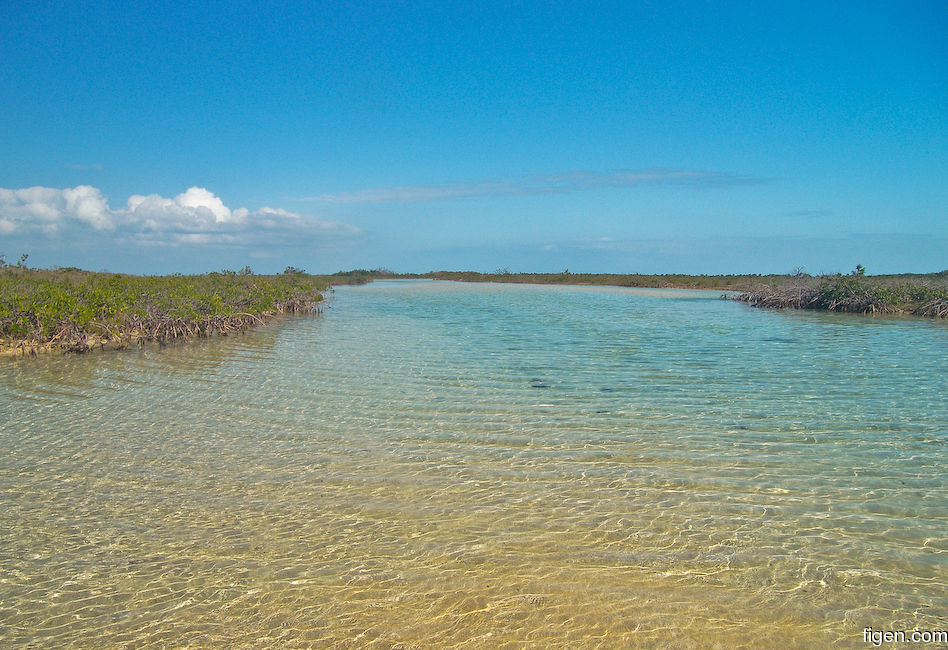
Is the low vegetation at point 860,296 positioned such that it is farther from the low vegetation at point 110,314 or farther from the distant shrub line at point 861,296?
the low vegetation at point 110,314

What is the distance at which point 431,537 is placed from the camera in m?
4.00

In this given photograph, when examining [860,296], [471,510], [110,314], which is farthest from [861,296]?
[110,314]

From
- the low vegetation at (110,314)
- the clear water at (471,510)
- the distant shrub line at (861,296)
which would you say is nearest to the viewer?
the clear water at (471,510)

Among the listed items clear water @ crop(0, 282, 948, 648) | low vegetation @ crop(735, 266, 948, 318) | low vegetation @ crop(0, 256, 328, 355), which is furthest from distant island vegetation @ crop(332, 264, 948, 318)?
low vegetation @ crop(0, 256, 328, 355)

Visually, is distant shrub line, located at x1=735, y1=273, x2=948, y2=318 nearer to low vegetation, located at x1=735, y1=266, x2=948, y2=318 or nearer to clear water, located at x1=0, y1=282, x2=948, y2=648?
low vegetation, located at x1=735, y1=266, x2=948, y2=318

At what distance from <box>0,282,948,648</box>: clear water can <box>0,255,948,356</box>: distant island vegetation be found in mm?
2509

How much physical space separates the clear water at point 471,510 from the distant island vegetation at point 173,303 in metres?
2.51

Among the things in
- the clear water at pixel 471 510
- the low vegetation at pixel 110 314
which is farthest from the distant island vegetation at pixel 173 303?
the clear water at pixel 471 510

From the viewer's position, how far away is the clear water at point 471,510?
310 centimetres

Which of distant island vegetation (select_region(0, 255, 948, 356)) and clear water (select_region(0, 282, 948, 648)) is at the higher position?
distant island vegetation (select_region(0, 255, 948, 356))

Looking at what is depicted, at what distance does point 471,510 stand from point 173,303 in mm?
12408

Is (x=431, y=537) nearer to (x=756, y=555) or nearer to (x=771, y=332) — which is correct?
(x=756, y=555)

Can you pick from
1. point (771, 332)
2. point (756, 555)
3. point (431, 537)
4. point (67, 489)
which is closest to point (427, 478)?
point (431, 537)

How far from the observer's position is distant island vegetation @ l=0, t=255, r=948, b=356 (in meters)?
11.3
